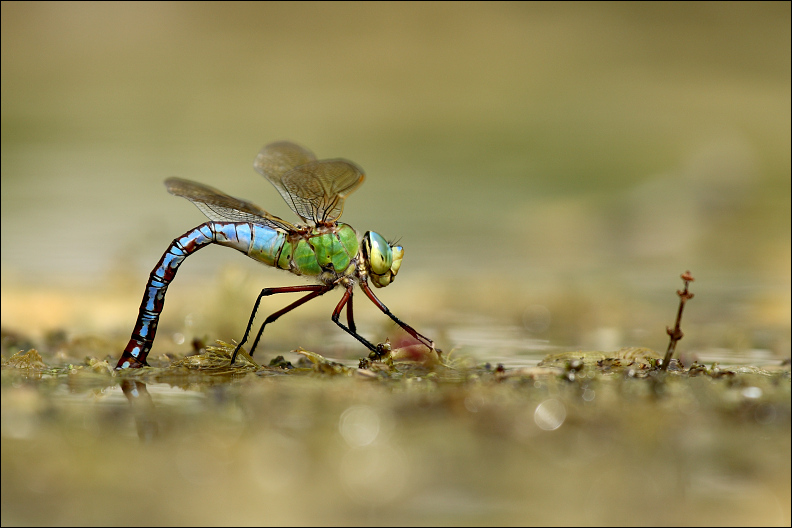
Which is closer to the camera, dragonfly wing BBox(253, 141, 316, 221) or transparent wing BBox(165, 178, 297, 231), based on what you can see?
transparent wing BBox(165, 178, 297, 231)

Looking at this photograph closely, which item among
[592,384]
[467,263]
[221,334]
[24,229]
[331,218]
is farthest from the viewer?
[24,229]

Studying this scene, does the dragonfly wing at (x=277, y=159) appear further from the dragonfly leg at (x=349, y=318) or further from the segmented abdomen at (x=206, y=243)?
the dragonfly leg at (x=349, y=318)

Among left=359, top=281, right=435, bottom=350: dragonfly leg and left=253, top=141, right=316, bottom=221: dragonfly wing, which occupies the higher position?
left=253, top=141, right=316, bottom=221: dragonfly wing

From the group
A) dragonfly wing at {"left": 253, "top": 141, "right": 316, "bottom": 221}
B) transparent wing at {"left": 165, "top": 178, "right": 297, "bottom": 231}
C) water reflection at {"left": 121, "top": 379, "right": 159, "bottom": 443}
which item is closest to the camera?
water reflection at {"left": 121, "top": 379, "right": 159, "bottom": 443}

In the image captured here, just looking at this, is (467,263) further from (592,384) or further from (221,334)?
(592,384)

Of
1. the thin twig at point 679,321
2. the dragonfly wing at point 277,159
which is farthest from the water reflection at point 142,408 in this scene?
the thin twig at point 679,321

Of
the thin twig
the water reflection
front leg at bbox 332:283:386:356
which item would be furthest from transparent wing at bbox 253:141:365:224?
the thin twig

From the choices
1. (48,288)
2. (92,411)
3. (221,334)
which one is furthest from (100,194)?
(92,411)

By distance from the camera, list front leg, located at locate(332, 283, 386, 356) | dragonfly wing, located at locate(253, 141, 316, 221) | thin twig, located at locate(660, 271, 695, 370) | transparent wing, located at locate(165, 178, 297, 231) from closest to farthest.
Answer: thin twig, located at locate(660, 271, 695, 370)
front leg, located at locate(332, 283, 386, 356)
transparent wing, located at locate(165, 178, 297, 231)
dragonfly wing, located at locate(253, 141, 316, 221)

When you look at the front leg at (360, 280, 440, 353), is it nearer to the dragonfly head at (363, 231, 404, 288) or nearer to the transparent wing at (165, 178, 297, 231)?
the dragonfly head at (363, 231, 404, 288)
